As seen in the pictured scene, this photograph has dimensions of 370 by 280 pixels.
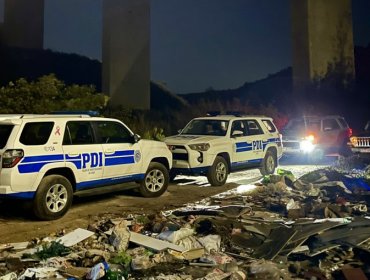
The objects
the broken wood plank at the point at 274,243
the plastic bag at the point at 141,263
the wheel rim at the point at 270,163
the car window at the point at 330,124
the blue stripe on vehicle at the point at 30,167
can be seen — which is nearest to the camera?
the plastic bag at the point at 141,263

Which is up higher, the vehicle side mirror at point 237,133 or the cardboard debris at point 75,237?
the vehicle side mirror at point 237,133

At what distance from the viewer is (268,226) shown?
660 centimetres

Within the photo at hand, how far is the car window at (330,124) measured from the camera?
644 inches

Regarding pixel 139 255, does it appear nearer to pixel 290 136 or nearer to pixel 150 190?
pixel 150 190

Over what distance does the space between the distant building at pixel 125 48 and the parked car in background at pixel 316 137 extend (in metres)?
11.1

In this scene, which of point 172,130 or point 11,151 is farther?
point 172,130

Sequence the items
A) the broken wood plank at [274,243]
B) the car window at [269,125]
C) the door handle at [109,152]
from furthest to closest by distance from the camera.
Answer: the car window at [269,125] < the door handle at [109,152] < the broken wood plank at [274,243]

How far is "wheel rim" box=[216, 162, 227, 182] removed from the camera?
433 inches

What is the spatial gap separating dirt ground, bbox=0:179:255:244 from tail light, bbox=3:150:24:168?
0.77 m

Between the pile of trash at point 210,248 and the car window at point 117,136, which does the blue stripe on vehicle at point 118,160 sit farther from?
the pile of trash at point 210,248

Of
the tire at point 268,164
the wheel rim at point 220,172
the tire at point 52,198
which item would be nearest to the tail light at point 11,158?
the tire at point 52,198

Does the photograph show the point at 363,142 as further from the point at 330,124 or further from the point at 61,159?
the point at 61,159

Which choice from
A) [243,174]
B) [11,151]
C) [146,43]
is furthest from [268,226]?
[146,43]

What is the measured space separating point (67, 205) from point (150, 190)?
244 centimetres
